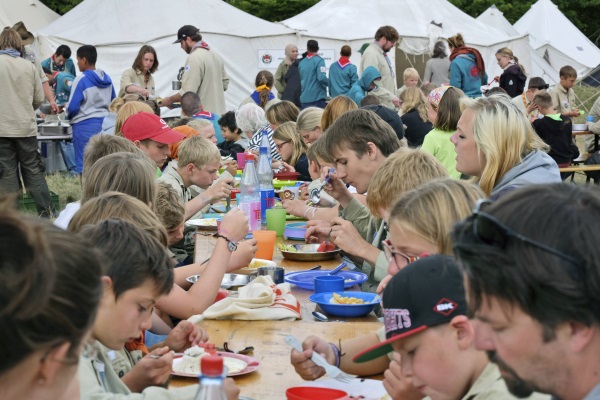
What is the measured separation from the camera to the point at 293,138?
8.39m

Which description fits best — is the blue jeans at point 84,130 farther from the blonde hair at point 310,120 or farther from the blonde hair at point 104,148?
the blonde hair at point 104,148

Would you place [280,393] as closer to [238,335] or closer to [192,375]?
[192,375]

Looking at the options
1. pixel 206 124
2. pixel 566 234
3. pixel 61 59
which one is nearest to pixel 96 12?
pixel 61 59

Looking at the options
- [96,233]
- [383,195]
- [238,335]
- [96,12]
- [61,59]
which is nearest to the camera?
[96,233]

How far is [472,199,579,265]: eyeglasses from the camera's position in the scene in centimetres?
142

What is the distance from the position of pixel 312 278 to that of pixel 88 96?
26.4 feet

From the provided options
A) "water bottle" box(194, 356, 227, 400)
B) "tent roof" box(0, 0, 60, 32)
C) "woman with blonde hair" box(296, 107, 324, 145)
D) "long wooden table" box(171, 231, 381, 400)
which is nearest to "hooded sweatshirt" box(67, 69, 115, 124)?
"woman with blonde hair" box(296, 107, 324, 145)

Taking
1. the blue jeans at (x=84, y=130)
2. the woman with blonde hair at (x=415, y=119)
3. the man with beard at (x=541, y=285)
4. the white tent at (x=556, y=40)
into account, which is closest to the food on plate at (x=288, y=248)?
the man with beard at (x=541, y=285)

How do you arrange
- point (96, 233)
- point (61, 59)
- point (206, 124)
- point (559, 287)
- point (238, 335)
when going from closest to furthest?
point (559, 287), point (96, 233), point (238, 335), point (206, 124), point (61, 59)

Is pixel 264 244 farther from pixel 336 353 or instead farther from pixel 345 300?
pixel 336 353

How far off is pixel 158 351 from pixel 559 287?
1.63 m

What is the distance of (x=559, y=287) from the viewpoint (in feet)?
4.64

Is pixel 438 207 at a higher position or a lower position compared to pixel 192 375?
higher

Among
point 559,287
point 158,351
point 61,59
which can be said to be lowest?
point 61,59
